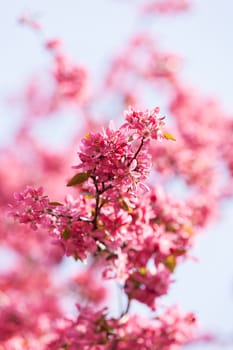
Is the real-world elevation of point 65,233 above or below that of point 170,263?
below

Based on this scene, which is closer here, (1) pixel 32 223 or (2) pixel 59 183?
(1) pixel 32 223

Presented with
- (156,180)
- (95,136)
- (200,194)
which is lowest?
(95,136)

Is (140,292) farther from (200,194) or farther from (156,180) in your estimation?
(156,180)

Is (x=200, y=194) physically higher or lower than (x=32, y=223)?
higher

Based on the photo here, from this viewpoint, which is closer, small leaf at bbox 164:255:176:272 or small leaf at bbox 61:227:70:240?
small leaf at bbox 61:227:70:240

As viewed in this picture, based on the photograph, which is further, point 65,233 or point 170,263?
point 170,263

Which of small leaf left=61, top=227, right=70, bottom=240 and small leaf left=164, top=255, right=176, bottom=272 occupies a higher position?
small leaf left=164, top=255, right=176, bottom=272

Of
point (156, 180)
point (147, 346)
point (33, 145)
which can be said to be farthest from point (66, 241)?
point (33, 145)

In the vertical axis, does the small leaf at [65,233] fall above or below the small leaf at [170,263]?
below

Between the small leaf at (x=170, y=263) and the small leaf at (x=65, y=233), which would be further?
the small leaf at (x=170, y=263)

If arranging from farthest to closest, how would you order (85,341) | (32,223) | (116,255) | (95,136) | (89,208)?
(85,341), (116,255), (89,208), (32,223), (95,136)

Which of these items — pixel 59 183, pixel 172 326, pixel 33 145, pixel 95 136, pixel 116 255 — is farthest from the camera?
pixel 33 145
